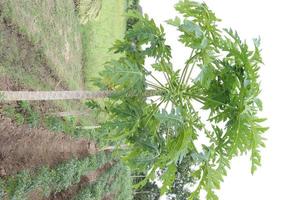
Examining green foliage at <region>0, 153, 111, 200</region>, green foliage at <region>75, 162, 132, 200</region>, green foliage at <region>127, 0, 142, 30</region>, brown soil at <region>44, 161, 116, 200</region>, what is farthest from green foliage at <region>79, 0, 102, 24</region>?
green foliage at <region>127, 0, 142, 30</region>

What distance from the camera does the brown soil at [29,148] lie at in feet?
26.0

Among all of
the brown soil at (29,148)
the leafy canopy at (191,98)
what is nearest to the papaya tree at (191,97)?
the leafy canopy at (191,98)

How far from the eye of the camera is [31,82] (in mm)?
9297

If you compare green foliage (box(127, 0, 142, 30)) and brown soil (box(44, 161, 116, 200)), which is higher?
green foliage (box(127, 0, 142, 30))

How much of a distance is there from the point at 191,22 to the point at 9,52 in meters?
4.88

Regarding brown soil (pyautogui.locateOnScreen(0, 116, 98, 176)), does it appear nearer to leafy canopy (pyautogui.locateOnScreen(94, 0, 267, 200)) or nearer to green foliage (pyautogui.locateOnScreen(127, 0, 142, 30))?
leafy canopy (pyautogui.locateOnScreen(94, 0, 267, 200))

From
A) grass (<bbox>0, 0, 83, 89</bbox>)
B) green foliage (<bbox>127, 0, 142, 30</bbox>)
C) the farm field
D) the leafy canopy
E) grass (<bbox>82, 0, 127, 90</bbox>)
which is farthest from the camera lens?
green foliage (<bbox>127, 0, 142, 30</bbox>)

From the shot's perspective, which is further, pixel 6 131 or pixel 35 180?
pixel 35 180

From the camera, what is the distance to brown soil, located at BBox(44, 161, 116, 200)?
1061 centimetres

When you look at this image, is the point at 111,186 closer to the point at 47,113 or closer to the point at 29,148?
the point at 47,113

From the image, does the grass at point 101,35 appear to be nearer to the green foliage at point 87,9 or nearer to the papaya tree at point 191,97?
the green foliage at point 87,9

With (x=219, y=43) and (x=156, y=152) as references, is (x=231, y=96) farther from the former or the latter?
(x=156, y=152)

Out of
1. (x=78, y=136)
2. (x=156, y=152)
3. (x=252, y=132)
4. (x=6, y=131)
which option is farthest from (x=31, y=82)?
(x=252, y=132)

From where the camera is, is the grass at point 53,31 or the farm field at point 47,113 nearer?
the farm field at point 47,113
